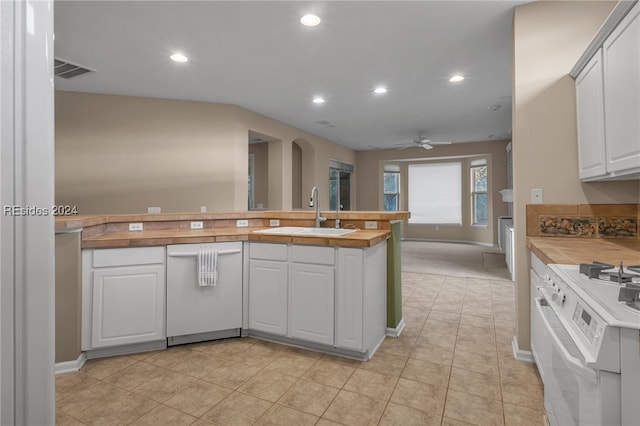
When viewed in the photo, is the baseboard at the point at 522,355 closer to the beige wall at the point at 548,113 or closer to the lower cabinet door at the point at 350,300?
the beige wall at the point at 548,113

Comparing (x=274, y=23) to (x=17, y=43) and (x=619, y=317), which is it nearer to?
(x=17, y=43)

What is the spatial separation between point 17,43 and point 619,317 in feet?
4.77

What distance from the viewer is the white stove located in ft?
2.65

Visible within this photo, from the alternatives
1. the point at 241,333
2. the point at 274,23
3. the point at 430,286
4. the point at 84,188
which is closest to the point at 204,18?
the point at 274,23

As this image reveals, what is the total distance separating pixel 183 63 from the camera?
3369 millimetres

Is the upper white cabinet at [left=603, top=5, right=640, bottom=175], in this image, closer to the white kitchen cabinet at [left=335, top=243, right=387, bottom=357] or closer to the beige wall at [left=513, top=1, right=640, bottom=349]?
the beige wall at [left=513, top=1, right=640, bottom=349]

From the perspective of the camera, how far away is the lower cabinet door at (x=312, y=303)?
2422mm

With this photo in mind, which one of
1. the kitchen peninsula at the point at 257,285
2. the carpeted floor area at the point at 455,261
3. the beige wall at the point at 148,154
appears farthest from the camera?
the carpeted floor area at the point at 455,261

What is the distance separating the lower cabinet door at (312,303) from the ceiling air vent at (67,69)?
10.1 feet

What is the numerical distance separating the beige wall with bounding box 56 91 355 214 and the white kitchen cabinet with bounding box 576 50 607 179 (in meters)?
3.92

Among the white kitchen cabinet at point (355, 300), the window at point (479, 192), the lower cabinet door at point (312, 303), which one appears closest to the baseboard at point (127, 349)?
the lower cabinet door at point (312, 303)

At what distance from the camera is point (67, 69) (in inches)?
133

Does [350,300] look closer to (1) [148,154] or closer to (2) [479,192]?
(1) [148,154]

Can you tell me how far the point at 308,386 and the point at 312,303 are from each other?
58cm
